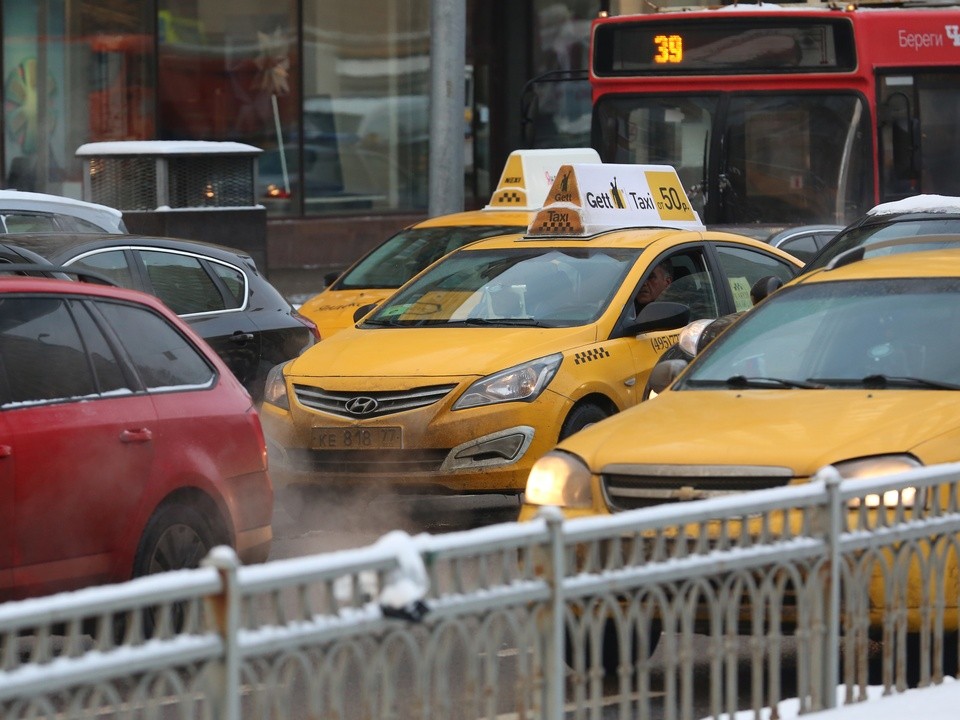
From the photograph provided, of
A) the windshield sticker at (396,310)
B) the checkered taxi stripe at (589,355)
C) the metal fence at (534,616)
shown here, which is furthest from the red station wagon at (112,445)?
the windshield sticker at (396,310)

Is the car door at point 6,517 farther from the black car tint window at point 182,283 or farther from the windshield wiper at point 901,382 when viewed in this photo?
the black car tint window at point 182,283

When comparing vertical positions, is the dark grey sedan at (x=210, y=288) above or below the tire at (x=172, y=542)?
above

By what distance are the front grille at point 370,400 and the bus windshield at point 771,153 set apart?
7155 millimetres

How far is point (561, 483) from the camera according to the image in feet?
22.7

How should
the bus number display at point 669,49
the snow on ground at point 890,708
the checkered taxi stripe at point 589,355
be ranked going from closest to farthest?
1. the snow on ground at point 890,708
2. the checkered taxi stripe at point 589,355
3. the bus number display at point 669,49

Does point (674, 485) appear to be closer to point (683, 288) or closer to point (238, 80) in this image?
point (683, 288)

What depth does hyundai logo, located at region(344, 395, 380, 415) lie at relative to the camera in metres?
9.94

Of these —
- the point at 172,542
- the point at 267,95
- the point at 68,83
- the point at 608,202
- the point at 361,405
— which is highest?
the point at 68,83

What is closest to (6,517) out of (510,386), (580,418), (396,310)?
(510,386)

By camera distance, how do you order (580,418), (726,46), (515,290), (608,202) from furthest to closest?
1. (726,46)
2. (608,202)
3. (515,290)
4. (580,418)

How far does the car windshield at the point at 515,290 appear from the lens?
1070 centimetres

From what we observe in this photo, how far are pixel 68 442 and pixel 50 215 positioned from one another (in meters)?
7.49

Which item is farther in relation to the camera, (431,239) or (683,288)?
(431,239)

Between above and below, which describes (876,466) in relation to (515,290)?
below
